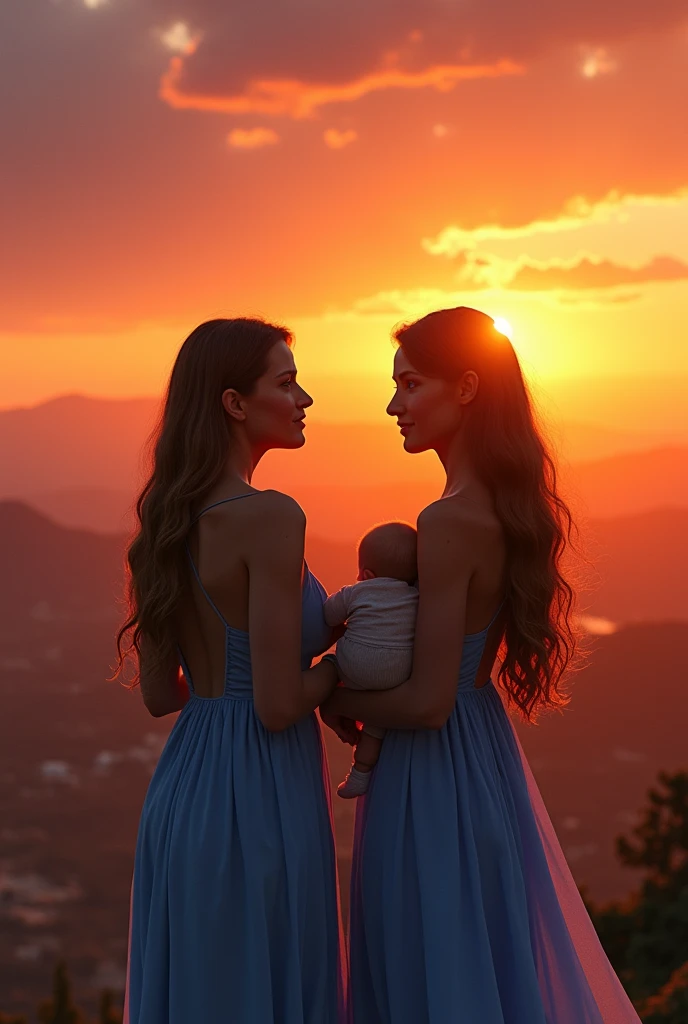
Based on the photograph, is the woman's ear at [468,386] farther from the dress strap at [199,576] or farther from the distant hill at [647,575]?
the distant hill at [647,575]

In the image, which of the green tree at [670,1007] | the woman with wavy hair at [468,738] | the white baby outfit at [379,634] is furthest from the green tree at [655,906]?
the white baby outfit at [379,634]

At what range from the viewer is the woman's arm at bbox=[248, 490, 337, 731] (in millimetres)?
3797

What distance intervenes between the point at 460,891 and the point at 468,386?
1.89 meters

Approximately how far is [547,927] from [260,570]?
1.84 meters

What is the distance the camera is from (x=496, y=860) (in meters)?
4.02

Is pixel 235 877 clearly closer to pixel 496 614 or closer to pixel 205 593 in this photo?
pixel 205 593

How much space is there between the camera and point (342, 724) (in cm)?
428

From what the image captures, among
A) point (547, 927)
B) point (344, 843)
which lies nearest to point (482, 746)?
point (547, 927)

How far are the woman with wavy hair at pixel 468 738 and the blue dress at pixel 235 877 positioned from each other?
239mm

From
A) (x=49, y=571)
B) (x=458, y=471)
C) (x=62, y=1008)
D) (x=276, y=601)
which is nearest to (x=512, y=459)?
(x=458, y=471)

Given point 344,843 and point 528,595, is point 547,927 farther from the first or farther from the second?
point 344,843

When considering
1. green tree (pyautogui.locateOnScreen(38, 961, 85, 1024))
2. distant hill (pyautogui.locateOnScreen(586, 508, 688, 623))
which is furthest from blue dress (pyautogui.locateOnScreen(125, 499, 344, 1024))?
distant hill (pyautogui.locateOnScreen(586, 508, 688, 623))

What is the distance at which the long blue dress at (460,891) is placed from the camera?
3916 millimetres

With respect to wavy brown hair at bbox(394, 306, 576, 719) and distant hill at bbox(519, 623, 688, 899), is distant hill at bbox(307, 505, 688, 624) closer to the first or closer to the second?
distant hill at bbox(519, 623, 688, 899)
